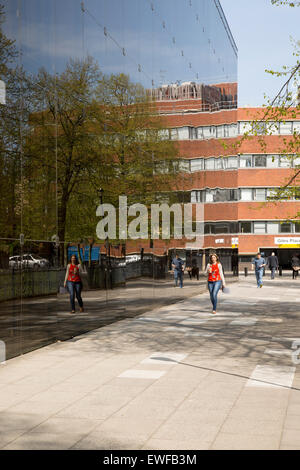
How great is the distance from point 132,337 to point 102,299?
2403 mm

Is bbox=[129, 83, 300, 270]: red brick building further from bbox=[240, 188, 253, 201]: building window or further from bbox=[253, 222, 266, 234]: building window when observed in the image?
bbox=[240, 188, 253, 201]: building window

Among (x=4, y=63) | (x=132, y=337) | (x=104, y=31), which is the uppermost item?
(x=104, y=31)

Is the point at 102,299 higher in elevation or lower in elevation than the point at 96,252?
lower

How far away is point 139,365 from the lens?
32.7 feet

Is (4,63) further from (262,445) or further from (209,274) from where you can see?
(209,274)

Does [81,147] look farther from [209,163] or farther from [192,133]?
[209,163]

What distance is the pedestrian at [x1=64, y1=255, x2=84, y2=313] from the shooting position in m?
13.3

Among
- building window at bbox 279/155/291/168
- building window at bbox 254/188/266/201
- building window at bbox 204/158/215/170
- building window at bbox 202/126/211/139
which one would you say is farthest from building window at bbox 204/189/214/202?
building window at bbox 254/188/266/201

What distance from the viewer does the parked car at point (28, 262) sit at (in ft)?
35.3

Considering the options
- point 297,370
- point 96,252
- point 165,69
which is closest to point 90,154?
point 96,252

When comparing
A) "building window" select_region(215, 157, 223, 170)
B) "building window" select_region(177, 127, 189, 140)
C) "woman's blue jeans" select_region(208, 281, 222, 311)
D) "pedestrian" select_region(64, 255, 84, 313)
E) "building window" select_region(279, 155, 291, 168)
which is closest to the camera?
"pedestrian" select_region(64, 255, 84, 313)

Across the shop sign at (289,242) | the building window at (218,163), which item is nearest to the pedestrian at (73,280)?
the building window at (218,163)
